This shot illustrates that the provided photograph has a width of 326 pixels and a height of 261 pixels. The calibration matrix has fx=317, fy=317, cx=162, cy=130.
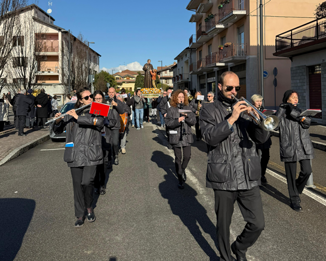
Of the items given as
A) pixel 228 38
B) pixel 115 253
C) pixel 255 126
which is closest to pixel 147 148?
pixel 115 253

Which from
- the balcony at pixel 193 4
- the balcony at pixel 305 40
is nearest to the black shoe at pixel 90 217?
the balcony at pixel 305 40

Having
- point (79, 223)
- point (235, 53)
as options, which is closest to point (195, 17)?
point (235, 53)

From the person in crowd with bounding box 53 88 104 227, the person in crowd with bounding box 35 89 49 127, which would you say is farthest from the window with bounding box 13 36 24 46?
the person in crowd with bounding box 53 88 104 227

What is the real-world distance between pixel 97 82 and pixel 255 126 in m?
52.9

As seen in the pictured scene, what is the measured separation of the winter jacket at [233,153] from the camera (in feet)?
9.12

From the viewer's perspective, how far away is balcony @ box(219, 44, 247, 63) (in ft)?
83.3

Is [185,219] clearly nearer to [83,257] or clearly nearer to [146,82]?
[83,257]

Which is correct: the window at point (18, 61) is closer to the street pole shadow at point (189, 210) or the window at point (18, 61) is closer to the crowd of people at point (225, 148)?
the crowd of people at point (225, 148)

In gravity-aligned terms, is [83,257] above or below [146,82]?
below

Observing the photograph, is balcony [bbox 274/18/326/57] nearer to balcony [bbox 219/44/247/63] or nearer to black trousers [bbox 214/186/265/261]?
balcony [bbox 219/44/247/63]

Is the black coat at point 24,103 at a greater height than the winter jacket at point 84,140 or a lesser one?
greater

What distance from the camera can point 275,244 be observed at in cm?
347

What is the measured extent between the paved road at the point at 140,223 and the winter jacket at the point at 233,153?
948 millimetres

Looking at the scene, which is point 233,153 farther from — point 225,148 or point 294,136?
point 294,136
